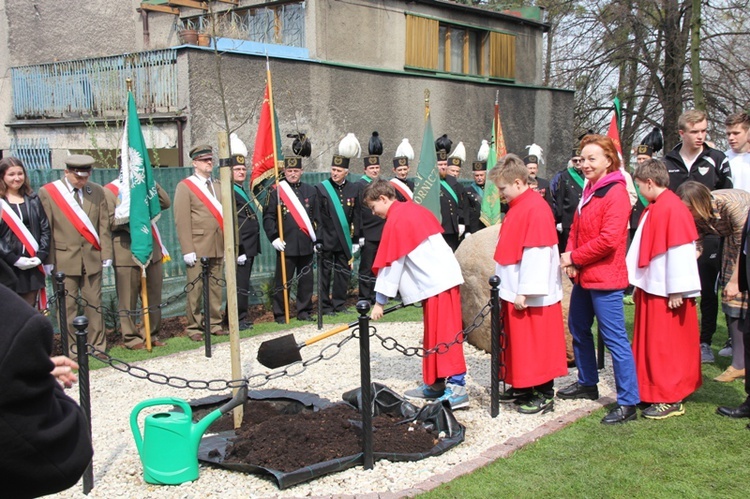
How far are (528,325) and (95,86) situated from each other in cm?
1088

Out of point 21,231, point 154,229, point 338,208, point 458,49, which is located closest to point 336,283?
point 338,208

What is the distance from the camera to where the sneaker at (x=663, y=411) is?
232 inches

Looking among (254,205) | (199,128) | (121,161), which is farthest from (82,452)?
Result: (199,128)

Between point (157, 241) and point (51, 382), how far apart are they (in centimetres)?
751

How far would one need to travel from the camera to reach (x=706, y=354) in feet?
25.6

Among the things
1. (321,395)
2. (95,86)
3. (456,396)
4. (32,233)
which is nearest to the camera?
(456,396)

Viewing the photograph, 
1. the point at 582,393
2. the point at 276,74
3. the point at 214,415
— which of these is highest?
the point at 276,74

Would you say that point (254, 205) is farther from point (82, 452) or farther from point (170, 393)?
point (82, 452)

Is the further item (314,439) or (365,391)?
(314,439)

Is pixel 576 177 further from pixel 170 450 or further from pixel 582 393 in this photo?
pixel 170 450

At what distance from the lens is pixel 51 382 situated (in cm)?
193

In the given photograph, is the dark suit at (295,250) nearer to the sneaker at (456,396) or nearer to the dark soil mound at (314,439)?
the sneaker at (456,396)

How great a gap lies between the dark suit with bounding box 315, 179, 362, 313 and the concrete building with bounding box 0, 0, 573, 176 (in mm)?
2285

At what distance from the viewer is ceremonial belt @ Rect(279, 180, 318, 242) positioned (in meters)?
10.4
